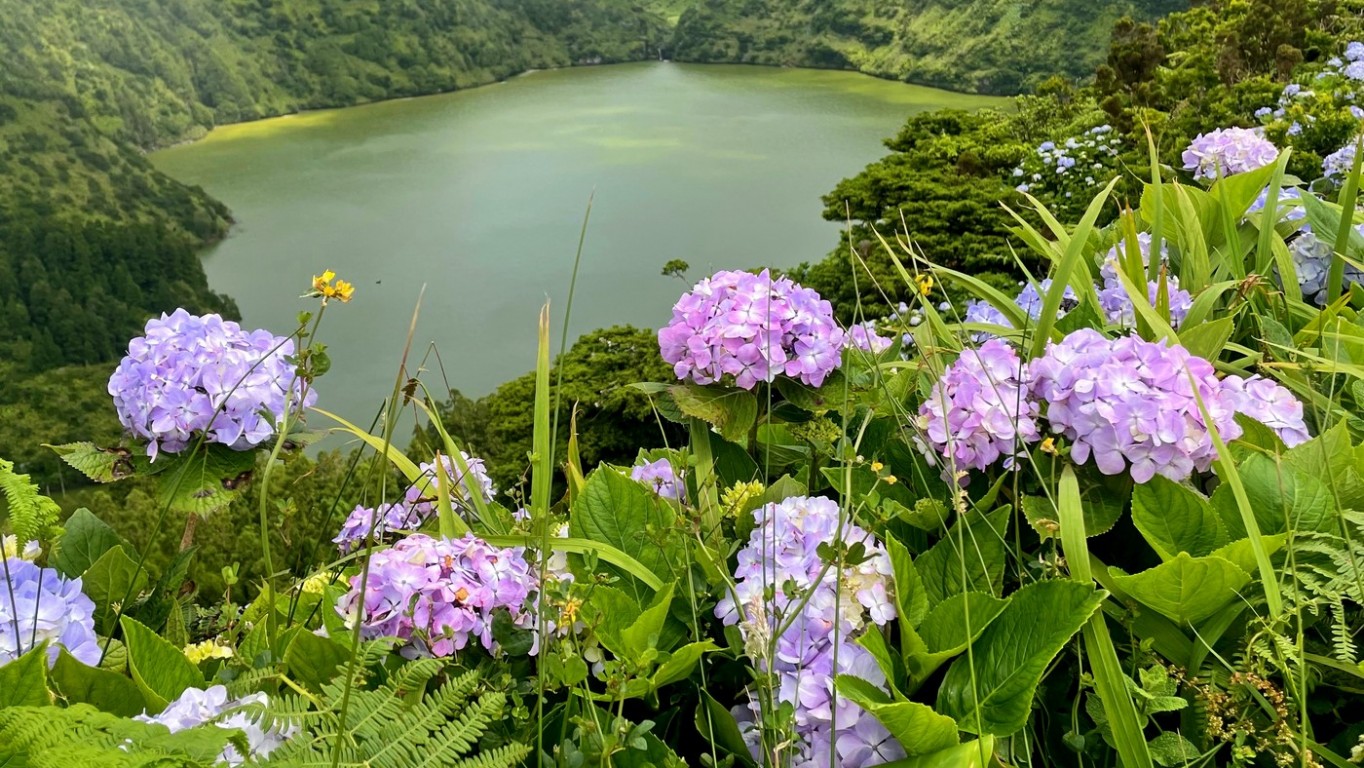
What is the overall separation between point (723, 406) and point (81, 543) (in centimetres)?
82

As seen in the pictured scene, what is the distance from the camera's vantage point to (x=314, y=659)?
892mm

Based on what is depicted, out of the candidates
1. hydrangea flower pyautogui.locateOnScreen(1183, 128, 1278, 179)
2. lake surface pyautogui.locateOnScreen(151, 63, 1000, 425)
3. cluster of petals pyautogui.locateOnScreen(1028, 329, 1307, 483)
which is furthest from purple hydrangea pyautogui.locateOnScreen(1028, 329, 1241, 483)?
lake surface pyautogui.locateOnScreen(151, 63, 1000, 425)

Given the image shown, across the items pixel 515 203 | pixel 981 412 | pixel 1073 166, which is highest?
pixel 981 412

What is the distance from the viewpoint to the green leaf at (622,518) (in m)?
1.08

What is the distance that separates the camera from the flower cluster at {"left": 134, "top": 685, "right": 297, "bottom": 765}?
722 mm

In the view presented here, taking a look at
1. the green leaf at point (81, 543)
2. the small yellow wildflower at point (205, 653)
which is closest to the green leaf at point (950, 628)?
the small yellow wildflower at point (205, 653)

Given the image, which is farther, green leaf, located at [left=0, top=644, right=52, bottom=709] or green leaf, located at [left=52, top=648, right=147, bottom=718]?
green leaf, located at [left=52, top=648, right=147, bottom=718]

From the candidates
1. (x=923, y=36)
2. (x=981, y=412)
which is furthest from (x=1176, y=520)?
(x=923, y=36)

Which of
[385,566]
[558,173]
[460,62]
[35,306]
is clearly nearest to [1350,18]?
[385,566]

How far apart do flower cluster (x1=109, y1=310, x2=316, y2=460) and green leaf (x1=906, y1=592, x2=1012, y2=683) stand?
796 millimetres

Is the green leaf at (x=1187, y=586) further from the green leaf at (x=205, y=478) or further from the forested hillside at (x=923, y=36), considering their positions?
the forested hillside at (x=923, y=36)

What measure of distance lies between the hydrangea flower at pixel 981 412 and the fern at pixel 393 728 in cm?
58

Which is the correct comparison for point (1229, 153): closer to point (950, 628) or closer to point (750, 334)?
point (750, 334)

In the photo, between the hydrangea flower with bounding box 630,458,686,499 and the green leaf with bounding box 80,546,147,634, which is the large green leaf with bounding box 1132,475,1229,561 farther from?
the green leaf with bounding box 80,546,147,634
